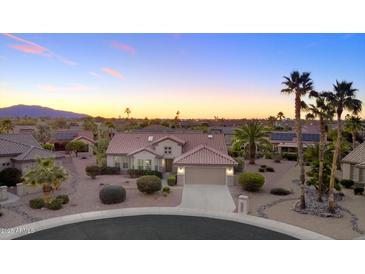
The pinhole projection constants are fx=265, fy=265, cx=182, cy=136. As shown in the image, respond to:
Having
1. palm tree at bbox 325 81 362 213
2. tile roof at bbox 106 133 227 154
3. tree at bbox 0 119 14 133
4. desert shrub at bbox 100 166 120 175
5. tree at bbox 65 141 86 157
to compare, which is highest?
palm tree at bbox 325 81 362 213

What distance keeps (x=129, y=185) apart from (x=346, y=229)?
53.8 ft

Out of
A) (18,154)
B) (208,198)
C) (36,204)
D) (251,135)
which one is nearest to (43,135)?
(18,154)

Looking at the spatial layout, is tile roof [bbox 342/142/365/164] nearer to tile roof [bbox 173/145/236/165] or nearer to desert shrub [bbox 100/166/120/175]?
tile roof [bbox 173/145/236/165]

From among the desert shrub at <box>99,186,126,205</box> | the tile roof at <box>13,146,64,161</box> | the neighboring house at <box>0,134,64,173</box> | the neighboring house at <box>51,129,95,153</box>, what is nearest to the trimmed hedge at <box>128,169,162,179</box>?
the neighboring house at <box>0,134,64,173</box>

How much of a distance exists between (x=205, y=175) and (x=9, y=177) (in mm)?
16613

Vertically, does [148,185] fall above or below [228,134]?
below

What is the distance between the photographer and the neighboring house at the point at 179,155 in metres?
23.5

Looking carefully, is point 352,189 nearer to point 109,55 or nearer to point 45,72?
point 109,55

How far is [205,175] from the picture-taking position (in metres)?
23.5

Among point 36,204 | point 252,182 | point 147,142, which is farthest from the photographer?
point 147,142

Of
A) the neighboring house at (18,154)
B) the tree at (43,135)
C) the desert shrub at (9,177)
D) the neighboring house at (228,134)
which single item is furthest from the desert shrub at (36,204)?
the tree at (43,135)

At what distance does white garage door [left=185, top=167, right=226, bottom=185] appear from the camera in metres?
23.5

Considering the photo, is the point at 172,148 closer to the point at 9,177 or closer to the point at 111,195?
the point at 111,195

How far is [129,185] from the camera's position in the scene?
23.5 metres
